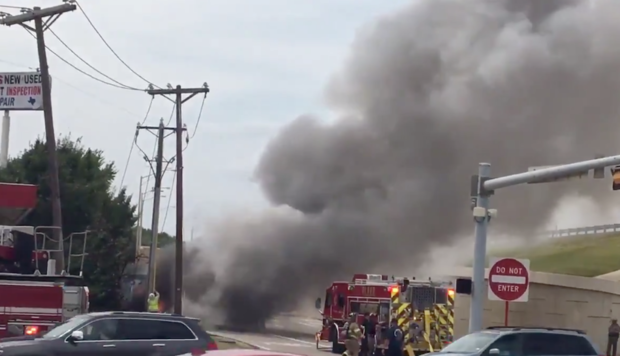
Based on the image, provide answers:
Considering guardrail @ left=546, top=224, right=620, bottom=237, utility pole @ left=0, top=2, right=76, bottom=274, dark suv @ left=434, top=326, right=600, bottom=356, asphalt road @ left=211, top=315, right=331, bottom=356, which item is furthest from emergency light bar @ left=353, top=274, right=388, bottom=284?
guardrail @ left=546, top=224, right=620, bottom=237

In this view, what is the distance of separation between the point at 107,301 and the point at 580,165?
29415 mm

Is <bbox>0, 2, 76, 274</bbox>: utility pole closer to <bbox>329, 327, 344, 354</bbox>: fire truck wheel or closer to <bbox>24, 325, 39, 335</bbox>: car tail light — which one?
<bbox>24, 325, 39, 335</bbox>: car tail light

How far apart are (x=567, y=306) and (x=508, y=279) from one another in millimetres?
16763

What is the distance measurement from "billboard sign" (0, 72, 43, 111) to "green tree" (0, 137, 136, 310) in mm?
5826

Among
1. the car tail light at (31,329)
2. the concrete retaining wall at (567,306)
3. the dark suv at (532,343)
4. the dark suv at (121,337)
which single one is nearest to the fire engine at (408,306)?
the concrete retaining wall at (567,306)

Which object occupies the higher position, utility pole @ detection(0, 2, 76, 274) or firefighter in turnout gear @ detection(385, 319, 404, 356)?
utility pole @ detection(0, 2, 76, 274)

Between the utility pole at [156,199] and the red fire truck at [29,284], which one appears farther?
the utility pole at [156,199]

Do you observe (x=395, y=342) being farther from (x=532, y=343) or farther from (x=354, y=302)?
(x=532, y=343)

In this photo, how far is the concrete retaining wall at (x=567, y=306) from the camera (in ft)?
110

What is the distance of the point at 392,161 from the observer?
4962cm

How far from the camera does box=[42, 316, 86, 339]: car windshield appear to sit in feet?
54.6

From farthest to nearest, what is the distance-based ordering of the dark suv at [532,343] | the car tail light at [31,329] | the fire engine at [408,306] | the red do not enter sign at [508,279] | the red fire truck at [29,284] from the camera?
the fire engine at [408,306]
the red fire truck at [29,284]
the car tail light at [31,329]
the red do not enter sign at [508,279]
the dark suv at [532,343]

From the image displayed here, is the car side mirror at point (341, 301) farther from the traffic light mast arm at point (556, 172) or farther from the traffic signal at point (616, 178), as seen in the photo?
the traffic signal at point (616, 178)

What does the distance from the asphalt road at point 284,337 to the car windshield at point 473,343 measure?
44.0 feet
